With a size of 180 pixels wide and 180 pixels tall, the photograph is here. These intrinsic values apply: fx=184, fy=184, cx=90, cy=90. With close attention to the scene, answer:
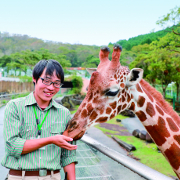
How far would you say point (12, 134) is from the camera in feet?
4.17

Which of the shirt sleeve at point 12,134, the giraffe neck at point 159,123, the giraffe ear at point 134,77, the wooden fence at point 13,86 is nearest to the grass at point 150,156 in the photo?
the giraffe neck at point 159,123

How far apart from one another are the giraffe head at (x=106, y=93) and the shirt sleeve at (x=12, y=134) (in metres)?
0.44

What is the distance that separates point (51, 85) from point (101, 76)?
0.46 meters

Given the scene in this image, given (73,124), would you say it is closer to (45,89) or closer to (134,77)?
(45,89)

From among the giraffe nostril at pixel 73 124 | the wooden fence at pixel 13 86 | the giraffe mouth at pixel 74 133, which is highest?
the giraffe nostril at pixel 73 124

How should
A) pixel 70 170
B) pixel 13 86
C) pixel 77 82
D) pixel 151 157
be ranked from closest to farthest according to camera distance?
pixel 70 170 < pixel 151 157 < pixel 13 86 < pixel 77 82

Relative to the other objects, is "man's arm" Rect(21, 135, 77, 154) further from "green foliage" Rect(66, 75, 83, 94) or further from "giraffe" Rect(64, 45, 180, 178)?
"green foliage" Rect(66, 75, 83, 94)

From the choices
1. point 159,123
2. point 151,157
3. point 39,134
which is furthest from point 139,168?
point 151,157

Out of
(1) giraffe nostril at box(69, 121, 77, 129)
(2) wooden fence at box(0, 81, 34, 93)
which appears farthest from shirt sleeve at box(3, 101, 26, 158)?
(2) wooden fence at box(0, 81, 34, 93)

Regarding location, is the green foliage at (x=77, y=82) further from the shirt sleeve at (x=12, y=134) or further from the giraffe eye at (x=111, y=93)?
the shirt sleeve at (x=12, y=134)

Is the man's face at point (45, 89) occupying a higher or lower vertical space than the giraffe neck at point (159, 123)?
higher

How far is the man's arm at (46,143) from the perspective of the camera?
4.05 ft

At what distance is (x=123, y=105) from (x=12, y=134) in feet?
3.16

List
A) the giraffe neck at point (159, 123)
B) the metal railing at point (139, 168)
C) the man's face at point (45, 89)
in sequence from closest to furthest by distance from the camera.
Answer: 1. the metal railing at point (139, 168)
2. the man's face at point (45, 89)
3. the giraffe neck at point (159, 123)
